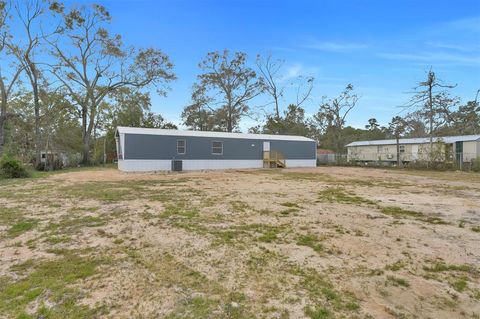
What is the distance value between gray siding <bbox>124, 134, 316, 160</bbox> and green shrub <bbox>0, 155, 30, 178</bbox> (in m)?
4.58

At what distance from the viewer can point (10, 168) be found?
38.9 ft

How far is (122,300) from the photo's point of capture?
93.8 inches

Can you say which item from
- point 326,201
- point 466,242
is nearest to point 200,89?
point 326,201

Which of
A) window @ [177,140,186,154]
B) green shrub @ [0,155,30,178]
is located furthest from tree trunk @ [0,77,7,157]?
window @ [177,140,186,154]

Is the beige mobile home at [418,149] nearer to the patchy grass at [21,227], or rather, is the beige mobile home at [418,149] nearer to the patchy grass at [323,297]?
the patchy grass at [323,297]

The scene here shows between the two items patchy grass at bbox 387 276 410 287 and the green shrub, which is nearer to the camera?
patchy grass at bbox 387 276 410 287

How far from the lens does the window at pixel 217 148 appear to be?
1852 cm

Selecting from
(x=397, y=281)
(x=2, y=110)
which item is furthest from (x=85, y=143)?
(x=397, y=281)

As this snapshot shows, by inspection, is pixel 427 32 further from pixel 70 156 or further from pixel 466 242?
pixel 70 156

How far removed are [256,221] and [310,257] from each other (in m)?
1.66

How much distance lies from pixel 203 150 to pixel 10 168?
948 cm

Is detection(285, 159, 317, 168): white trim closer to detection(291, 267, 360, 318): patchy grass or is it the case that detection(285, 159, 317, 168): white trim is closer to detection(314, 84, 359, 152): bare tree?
detection(314, 84, 359, 152): bare tree

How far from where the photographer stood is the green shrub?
11734 millimetres

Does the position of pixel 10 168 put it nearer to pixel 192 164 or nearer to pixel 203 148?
pixel 192 164
